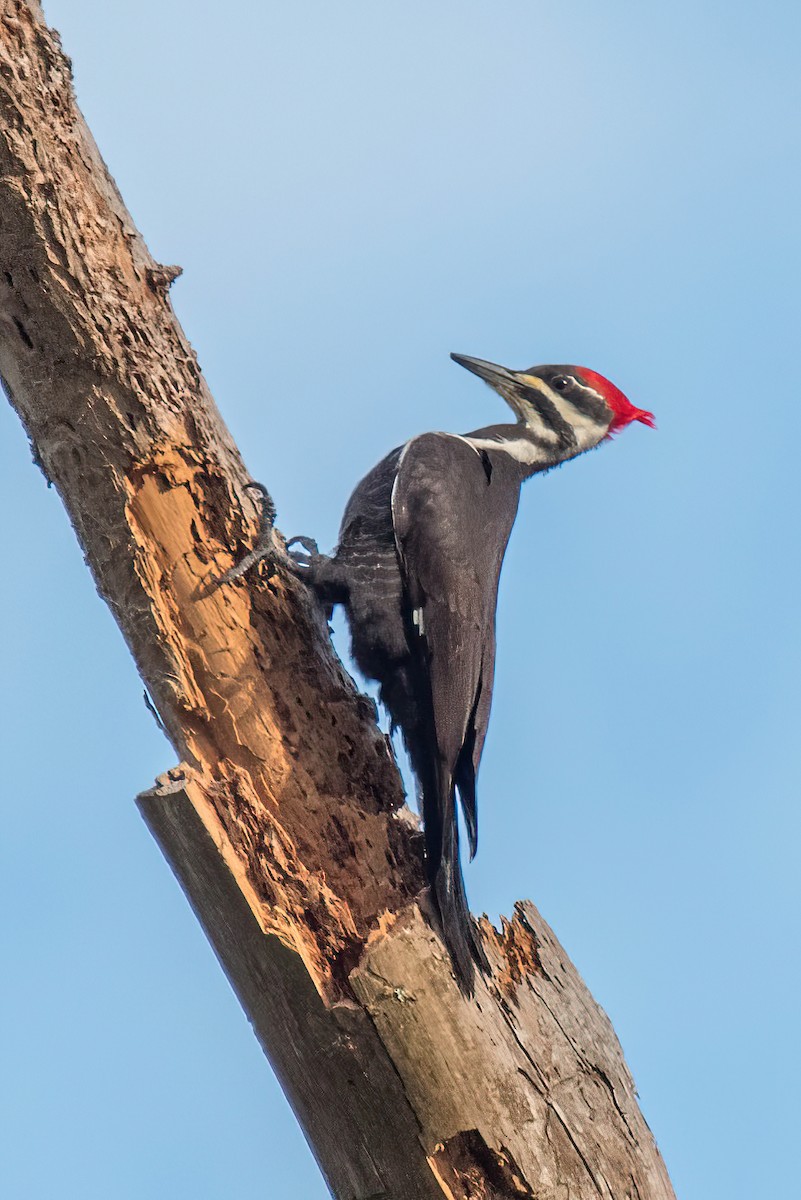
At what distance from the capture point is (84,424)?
2.53 meters

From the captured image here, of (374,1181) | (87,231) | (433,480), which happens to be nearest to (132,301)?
(87,231)

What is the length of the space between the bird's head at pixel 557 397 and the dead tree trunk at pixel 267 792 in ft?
5.41

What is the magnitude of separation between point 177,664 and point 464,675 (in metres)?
0.88

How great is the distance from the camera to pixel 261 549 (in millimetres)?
2703

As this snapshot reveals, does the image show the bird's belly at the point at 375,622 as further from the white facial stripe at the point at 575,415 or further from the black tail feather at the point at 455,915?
the white facial stripe at the point at 575,415

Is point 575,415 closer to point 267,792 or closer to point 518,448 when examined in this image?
point 518,448

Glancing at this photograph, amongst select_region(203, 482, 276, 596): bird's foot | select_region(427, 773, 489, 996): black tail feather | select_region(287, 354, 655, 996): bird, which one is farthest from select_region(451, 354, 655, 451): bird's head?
select_region(427, 773, 489, 996): black tail feather

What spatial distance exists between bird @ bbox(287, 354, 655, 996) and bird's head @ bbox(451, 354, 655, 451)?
468 millimetres

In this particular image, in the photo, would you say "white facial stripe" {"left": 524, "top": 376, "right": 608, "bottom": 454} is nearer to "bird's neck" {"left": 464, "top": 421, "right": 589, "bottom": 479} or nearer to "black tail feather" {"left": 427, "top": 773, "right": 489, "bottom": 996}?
"bird's neck" {"left": 464, "top": 421, "right": 589, "bottom": 479}

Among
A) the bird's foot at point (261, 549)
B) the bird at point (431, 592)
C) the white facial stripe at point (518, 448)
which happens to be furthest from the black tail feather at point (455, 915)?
the white facial stripe at point (518, 448)

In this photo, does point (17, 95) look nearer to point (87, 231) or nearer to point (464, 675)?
point (87, 231)

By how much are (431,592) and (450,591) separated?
2.2 inches

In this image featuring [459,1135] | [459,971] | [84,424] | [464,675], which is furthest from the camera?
[464,675]

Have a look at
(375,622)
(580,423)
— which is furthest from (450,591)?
(580,423)
